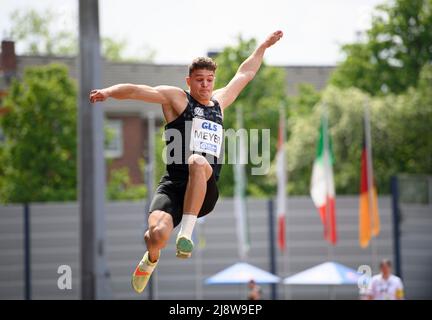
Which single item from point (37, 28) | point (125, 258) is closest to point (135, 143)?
point (37, 28)

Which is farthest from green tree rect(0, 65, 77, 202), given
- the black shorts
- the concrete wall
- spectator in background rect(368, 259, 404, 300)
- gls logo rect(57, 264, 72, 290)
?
the black shorts

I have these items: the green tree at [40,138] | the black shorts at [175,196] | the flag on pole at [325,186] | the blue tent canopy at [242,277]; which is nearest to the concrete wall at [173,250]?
the flag on pole at [325,186]

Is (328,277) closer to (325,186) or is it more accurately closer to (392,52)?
(325,186)

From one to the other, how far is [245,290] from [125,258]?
2.82 m

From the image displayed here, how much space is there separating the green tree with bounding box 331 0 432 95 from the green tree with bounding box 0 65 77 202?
30.3ft

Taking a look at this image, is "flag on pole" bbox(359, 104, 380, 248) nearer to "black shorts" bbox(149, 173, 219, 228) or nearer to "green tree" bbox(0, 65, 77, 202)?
"green tree" bbox(0, 65, 77, 202)

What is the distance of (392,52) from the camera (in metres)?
34.3

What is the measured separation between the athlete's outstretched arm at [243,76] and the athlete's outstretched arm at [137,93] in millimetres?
540

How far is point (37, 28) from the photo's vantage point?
95.6 feet

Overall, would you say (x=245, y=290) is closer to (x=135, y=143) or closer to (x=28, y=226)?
(x=28, y=226)

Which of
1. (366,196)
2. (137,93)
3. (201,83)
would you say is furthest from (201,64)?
(366,196)

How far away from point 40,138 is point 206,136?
24085 millimetres

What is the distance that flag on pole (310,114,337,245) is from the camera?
2161cm

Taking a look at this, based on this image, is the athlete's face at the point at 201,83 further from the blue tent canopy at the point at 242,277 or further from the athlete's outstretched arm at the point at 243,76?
the blue tent canopy at the point at 242,277
